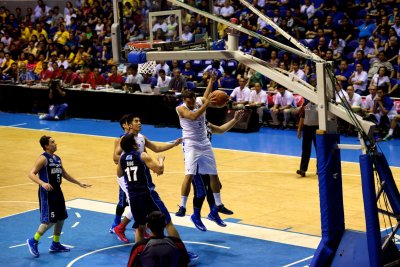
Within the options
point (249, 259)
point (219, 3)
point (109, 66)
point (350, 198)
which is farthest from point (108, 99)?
point (249, 259)

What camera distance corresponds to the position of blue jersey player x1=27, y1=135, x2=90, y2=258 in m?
12.8

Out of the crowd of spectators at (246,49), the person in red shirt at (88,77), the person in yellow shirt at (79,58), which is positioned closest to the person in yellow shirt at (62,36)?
the crowd of spectators at (246,49)

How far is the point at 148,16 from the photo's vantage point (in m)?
14.5

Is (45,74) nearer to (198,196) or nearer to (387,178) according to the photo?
(198,196)

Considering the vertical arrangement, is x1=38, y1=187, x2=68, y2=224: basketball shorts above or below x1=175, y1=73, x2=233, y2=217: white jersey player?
below

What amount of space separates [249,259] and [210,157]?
1932mm

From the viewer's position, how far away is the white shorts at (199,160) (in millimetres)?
13523

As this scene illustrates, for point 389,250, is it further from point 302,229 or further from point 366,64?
point 366,64

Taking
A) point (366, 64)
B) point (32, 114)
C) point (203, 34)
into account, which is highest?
point (203, 34)

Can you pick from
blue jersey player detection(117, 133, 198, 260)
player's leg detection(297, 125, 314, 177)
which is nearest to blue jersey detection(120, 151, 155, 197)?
blue jersey player detection(117, 133, 198, 260)

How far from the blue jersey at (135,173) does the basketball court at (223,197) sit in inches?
49.7

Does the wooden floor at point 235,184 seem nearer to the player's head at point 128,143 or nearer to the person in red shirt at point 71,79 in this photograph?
the player's head at point 128,143

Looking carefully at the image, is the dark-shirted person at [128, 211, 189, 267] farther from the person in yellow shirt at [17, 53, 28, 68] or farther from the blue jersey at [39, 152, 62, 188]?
the person in yellow shirt at [17, 53, 28, 68]

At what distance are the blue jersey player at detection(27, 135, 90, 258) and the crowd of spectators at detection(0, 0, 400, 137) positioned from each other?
24.2 feet
